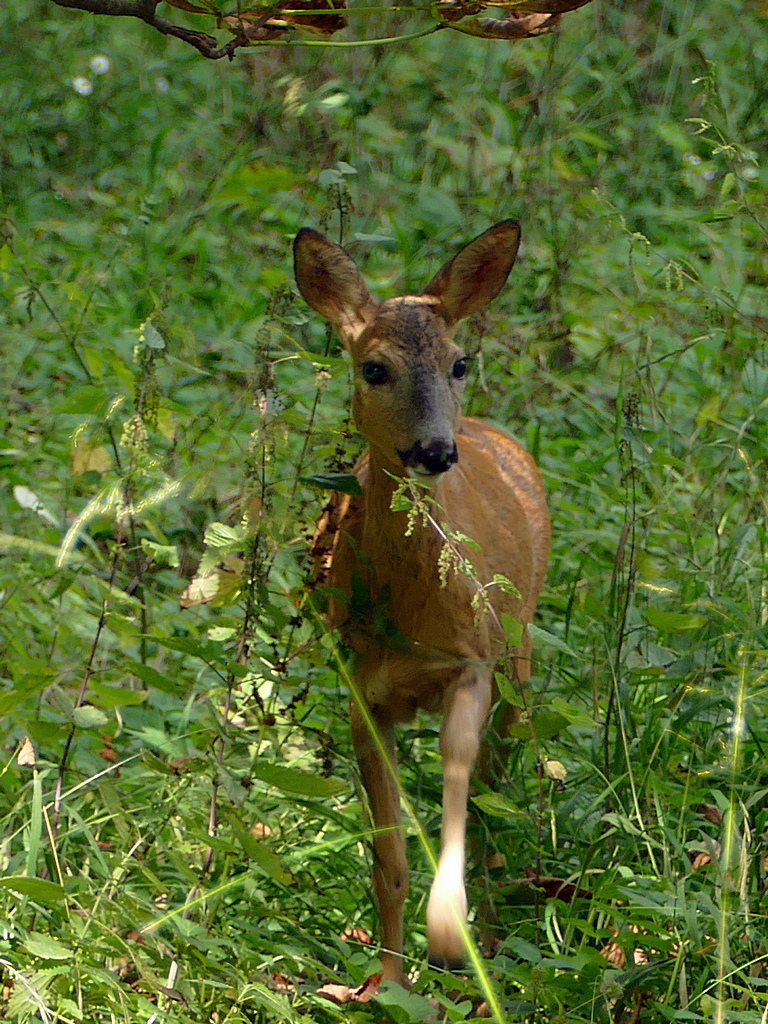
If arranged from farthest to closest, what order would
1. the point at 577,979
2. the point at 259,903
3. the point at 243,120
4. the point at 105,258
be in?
1. the point at 243,120
2. the point at 105,258
3. the point at 259,903
4. the point at 577,979

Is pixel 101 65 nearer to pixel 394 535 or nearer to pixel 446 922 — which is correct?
pixel 394 535

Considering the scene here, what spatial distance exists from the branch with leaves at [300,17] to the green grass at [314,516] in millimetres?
832

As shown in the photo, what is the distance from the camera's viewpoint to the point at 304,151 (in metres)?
6.21

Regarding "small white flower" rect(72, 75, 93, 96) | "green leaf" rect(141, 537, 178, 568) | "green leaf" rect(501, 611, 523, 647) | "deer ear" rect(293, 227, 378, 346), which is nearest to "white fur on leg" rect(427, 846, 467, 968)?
"green leaf" rect(501, 611, 523, 647)

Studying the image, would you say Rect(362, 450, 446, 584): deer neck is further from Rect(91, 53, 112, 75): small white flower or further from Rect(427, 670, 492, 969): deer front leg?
Rect(91, 53, 112, 75): small white flower

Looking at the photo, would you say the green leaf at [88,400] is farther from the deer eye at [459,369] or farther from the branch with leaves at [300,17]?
the branch with leaves at [300,17]

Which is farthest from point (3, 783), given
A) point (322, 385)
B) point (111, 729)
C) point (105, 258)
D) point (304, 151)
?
point (304, 151)

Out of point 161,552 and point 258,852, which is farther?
point 161,552

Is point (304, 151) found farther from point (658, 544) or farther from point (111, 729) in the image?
point (111, 729)

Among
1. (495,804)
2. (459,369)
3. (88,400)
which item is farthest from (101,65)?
(495,804)

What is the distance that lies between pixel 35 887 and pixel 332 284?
4.92ft

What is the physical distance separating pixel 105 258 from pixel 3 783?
3.08 metres

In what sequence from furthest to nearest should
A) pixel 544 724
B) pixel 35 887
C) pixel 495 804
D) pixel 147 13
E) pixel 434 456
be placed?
pixel 434 456 < pixel 544 724 < pixel 495 804 < pixel 35 887 < pixel 147 13

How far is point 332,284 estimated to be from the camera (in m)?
3.29
